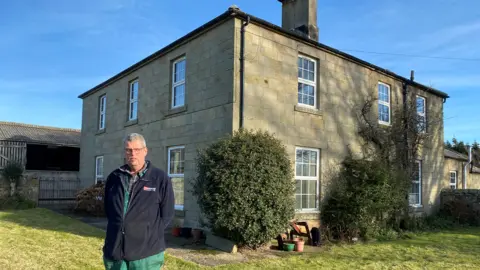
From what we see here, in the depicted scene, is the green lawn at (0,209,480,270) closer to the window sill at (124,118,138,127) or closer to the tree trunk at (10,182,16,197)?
the window sill at (124,118,138,127)

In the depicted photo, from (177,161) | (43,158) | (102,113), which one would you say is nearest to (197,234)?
(177,161)

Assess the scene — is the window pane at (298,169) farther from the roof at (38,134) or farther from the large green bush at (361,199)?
the roof at (38,134)

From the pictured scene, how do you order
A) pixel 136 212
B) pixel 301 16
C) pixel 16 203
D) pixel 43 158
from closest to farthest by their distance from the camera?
pixel 136 212, pixel 301 16, pixel 16 203, pixel 43 158

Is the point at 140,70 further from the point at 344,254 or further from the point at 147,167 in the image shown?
the point at 147,167

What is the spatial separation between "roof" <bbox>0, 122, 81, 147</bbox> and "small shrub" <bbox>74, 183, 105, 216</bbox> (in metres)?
9.02

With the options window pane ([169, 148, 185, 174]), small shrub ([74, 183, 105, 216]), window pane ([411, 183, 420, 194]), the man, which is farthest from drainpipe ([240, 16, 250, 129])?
window pane ([411, 183, 420, 194])

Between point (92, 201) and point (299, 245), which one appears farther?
point (92, 201)

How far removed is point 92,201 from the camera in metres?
15.1

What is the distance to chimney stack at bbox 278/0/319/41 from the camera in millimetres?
13227

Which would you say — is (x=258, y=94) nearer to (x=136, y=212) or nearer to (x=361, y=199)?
(x=361, y=199)

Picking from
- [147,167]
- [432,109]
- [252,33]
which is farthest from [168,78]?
[432,109]

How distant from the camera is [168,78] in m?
12.7

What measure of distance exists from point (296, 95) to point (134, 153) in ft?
26.9

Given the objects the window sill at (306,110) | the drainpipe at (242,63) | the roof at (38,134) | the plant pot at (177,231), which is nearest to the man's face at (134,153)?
the drainpipe at (242,63)
